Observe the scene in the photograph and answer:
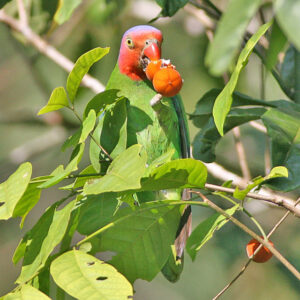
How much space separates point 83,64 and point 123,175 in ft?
0.92

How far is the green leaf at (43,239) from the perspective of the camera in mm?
931

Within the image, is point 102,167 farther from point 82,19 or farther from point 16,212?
point 82,19

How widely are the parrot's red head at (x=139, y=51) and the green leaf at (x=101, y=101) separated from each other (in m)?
0.68

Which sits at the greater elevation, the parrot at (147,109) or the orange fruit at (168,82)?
the orange fruit at (168,82)

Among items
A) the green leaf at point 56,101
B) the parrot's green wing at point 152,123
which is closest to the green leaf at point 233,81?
the green leaf at point 56,101

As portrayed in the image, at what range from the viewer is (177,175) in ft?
3.13

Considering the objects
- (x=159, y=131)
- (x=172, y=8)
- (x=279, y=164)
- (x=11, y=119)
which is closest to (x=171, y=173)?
(x=279, y=164)

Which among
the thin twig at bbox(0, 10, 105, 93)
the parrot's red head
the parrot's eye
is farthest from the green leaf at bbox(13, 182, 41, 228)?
the thin twig at bbox(0, 10, 105, 93)

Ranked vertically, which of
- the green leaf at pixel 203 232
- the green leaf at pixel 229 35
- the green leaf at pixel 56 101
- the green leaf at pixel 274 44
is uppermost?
the green leaf at pixel 229 35

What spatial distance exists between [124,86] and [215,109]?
0.85m

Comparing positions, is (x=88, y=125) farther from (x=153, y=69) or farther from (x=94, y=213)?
(x=153, y=69)

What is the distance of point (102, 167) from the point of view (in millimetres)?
1124

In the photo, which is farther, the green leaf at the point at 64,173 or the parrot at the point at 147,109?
the parrot at the point at 147,109

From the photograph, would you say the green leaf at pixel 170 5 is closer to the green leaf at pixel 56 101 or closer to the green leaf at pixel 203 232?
the green leaf at pixel 56 101
